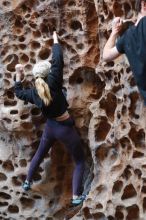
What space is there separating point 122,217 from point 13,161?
41.6 inches

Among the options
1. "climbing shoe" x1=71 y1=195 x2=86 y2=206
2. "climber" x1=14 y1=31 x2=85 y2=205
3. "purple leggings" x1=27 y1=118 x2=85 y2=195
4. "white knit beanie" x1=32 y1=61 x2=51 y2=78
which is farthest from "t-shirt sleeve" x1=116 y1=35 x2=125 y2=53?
"climbing shoe" x1=71 y1=195 x2=86 y2=206

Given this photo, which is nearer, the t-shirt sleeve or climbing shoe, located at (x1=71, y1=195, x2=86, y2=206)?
the t-shirt sleeve

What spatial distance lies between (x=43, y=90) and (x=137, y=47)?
950mm

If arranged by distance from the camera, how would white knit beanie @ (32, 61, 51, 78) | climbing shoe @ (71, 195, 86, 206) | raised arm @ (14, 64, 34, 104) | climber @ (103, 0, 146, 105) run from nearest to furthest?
climber @ (103, 0, 146, 105), white knit beanie @ (32, 61, 51, 78), raised arm @ (14, 64, 34, 104), climbing shoe @ (71, 195, 86, 206)

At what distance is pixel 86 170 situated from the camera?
4.30m

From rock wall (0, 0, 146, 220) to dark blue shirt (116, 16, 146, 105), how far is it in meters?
0.54

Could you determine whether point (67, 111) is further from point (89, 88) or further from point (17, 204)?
point (17, 204)

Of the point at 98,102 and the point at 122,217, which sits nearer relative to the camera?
the point at 122,217

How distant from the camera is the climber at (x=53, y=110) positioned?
3652mm

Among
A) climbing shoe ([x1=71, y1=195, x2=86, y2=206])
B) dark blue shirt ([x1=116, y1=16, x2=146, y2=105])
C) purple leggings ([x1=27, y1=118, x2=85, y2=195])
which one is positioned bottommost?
climbing shoe ([x1=71, y1=195, x2=86, y2=206])

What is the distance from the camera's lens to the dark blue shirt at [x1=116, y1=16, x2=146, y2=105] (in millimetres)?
2820

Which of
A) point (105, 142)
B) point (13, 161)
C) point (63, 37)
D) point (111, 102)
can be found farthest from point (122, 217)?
point (63, 37)

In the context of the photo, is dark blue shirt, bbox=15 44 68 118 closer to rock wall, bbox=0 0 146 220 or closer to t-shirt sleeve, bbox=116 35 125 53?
rock wall, bbox=0 0 146 220

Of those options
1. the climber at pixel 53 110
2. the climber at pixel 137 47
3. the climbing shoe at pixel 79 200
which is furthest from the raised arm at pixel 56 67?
the climbing shoe at pixel 79 200
